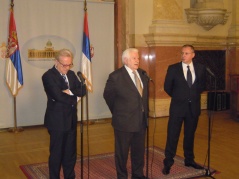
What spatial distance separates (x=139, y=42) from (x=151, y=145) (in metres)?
3.14

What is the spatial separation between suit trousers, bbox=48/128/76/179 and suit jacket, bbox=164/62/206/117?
1338 mm

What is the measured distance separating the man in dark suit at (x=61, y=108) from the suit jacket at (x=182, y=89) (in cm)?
125

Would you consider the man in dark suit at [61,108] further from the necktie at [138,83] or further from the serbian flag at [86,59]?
the serbian flag at [86,59]

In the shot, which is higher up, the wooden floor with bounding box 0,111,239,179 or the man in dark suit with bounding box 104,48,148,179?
the man in dark suit with bounding box 104,48,148,179

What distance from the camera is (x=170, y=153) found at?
437cm

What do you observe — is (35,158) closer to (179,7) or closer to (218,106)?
(218,106)

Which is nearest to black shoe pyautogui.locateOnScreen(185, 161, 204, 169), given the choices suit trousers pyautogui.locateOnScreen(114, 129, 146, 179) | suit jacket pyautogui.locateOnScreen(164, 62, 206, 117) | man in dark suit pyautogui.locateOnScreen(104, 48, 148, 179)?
suit jacket pyautogui.locateOnScreen(164, 62, 206, 117)

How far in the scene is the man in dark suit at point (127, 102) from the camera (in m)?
3.68

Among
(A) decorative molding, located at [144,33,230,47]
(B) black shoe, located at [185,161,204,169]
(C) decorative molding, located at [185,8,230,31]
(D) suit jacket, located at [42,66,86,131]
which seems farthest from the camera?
(C) decorative molding, located at [185,8,230,31]

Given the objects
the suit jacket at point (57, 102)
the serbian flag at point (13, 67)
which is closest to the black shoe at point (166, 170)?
the suit jacket at point (57, 102)

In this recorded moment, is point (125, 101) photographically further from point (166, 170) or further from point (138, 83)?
point (166, 170)

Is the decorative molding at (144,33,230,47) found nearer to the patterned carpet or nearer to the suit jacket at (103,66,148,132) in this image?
the patterned carpet

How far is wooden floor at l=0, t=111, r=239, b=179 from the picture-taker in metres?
4.73

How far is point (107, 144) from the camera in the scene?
5.96m
